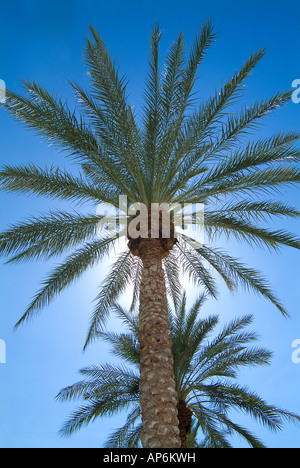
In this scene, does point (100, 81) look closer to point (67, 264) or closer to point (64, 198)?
point (64, 198)

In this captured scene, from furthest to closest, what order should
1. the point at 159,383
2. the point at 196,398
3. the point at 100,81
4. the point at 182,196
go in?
the point at 196,398
the point at 182,196
the point at 100,81
the point at 159,383

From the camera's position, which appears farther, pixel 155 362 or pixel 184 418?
pixel 184 418

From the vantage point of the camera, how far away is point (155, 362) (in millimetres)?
7012

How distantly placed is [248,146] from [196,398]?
6.55 metres

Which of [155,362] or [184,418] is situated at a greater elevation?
[155,362]

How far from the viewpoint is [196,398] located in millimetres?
10742

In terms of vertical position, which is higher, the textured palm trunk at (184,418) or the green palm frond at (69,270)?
the green palm frond at (69,270)

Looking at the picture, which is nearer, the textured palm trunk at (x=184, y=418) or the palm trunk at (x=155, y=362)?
the palm trunk at (x=155, y=362)

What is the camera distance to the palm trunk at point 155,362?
6230mm

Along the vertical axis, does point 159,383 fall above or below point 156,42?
below

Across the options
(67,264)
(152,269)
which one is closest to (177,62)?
(152,269)

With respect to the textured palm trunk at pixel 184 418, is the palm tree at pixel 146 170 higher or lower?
higher

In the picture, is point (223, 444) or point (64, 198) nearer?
point (64, 198)
